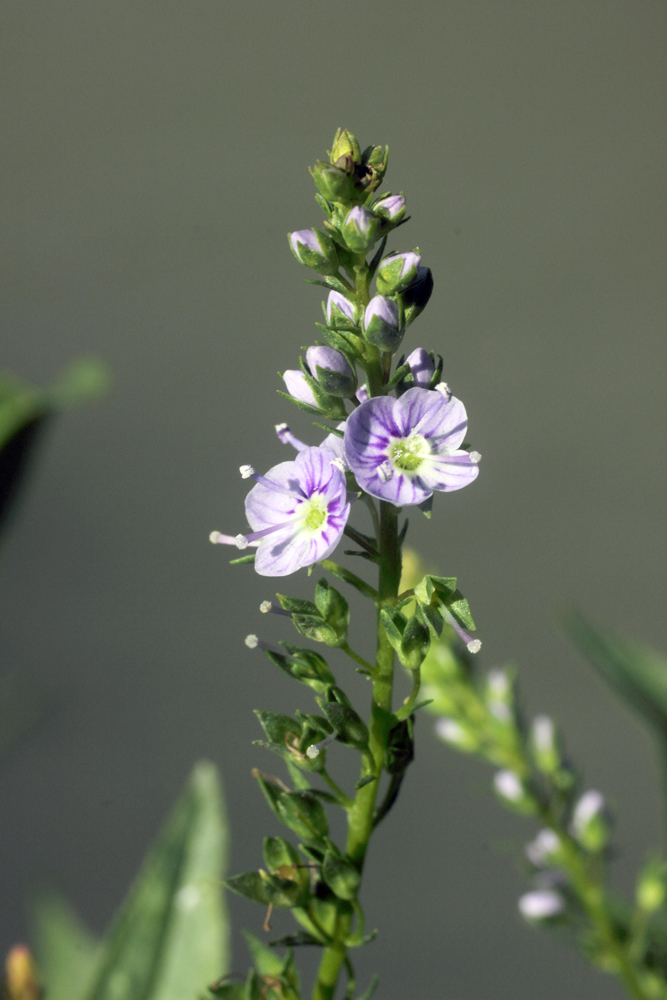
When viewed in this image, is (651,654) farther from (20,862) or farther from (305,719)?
(20,862)

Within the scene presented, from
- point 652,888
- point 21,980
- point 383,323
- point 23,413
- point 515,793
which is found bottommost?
point 652,888

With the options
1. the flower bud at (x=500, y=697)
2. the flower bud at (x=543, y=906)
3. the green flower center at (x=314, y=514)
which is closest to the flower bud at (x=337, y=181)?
the green flower center at (x=314, y=514)

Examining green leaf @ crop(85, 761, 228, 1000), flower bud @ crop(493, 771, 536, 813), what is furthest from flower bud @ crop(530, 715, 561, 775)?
green leaf @ crop(85, 761, 228, 1000)

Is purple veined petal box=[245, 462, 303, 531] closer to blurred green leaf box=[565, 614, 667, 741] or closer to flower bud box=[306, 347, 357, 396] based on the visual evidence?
flower bud box=[306, 347, 357, 396]

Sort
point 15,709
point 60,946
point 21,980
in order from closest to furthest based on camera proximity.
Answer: point 21,980
point 60,946
point 15,709

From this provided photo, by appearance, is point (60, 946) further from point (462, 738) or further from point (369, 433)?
point (369, 433)

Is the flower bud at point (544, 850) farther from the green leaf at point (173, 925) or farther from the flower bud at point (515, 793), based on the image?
the green leaf at point (173, 925)

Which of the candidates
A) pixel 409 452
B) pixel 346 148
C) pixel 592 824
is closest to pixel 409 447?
pixel 409 452
